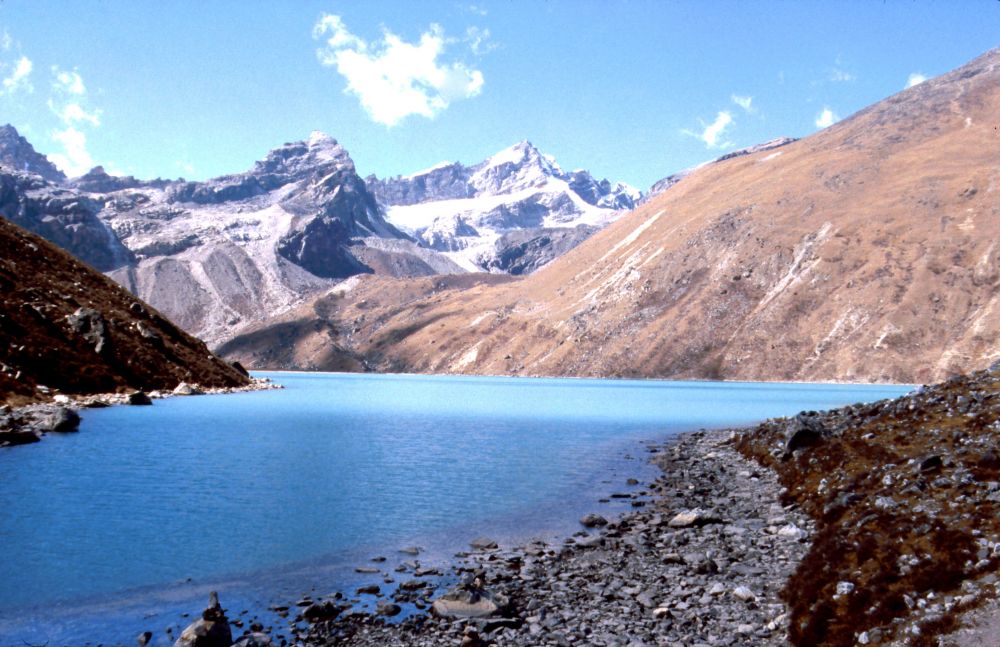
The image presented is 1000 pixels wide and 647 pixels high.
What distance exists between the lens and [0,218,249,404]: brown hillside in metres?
80.1

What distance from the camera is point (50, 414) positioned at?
210 feet

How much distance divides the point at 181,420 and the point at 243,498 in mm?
43384

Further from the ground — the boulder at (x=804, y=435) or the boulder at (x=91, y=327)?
the boulder at (x=91, y=327)

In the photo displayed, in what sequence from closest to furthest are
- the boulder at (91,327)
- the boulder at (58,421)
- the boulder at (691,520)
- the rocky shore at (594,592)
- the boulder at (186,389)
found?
1. the rocky shore at (594,592)
2. the boulder at (691,520)
3. the boulder at (58,421)
4. the boulder at (91,327)
5. the boulder at (186,389)

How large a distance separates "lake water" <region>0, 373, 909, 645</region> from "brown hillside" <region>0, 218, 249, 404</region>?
9.31 meters

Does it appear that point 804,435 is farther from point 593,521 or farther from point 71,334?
point 71,334

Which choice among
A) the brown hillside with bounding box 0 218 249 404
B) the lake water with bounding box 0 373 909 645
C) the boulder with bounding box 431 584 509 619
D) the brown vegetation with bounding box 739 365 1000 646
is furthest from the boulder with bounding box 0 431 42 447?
the brown vegetation with bounding box 739 365 1000 646

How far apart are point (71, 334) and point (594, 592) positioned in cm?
8905

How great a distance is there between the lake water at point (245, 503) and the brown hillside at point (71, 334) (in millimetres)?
9305

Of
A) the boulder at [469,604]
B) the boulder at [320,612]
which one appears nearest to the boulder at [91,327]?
the boulder at [320,612]

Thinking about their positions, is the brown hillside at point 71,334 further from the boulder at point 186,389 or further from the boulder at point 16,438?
the boulder at point 16,438

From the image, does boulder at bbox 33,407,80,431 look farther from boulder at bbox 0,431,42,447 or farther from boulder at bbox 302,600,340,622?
boulder at bbox 302,600,340,622

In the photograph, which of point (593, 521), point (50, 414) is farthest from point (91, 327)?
point (593, 521)

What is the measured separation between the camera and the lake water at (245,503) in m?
23.0
